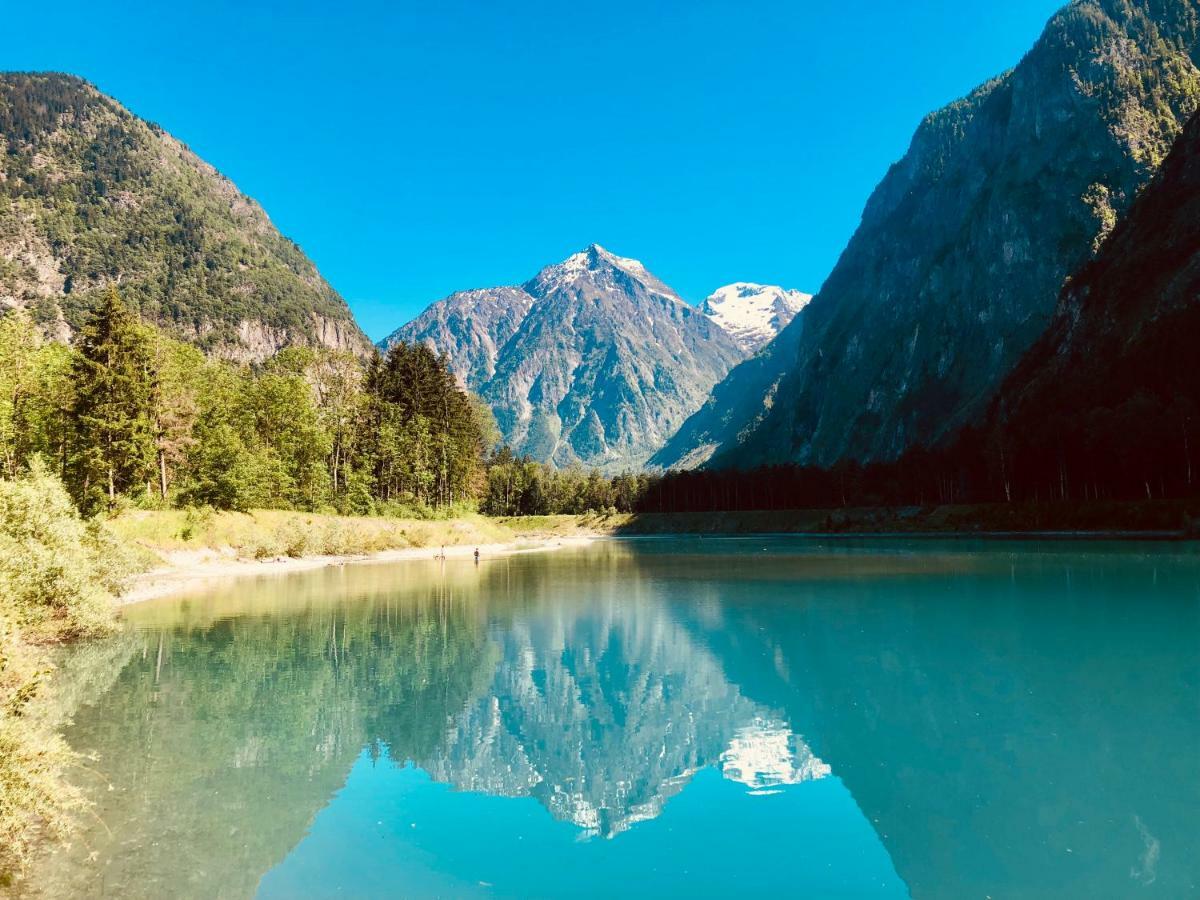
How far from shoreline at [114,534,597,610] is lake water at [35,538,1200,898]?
859 centimetres

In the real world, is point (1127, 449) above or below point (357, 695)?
above

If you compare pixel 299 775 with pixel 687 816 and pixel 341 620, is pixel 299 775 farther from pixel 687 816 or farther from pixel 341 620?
pixel 341 620

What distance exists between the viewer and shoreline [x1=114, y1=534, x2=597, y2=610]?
122 feet

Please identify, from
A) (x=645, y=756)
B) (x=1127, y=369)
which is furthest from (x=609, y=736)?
(x=1127, y=369)

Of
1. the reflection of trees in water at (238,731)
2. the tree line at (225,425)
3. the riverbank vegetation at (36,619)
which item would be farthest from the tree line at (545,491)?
the reflection of trees in water at (238,731)

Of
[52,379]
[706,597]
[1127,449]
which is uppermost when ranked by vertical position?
[52,379]

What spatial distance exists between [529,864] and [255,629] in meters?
20.8

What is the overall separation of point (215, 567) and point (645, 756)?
144ft

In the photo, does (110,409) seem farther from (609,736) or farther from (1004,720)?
(1004,720)

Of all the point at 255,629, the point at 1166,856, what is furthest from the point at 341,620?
the point at 1166,856

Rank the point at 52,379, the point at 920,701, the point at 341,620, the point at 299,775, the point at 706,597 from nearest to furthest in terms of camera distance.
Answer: the point at 299,775, the point at 920,701, the point at 341,620, the point at 706,597, the point at 52,379

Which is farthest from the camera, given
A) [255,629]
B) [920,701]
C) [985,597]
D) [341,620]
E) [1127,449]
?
[1127,449]

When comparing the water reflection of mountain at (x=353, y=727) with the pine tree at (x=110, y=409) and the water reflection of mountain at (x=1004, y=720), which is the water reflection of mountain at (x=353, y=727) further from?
the pine tree at (x=110, y=409)

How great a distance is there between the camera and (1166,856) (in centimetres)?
893
